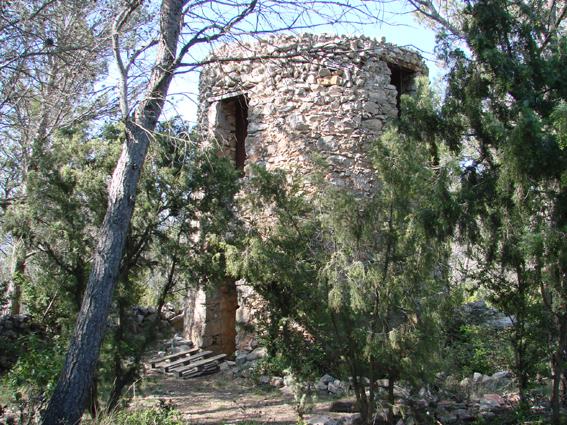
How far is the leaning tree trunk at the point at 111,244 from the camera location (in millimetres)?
5141

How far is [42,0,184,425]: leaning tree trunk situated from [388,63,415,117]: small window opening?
16.5 ft

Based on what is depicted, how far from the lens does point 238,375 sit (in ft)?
29.9

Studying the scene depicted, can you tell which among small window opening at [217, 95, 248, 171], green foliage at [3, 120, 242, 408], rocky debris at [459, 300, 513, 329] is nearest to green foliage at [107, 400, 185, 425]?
green foliage at [3, 120, 242, 408]

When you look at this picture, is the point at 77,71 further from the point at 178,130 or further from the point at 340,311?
the point at 340,311

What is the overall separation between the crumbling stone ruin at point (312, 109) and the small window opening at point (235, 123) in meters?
0.45

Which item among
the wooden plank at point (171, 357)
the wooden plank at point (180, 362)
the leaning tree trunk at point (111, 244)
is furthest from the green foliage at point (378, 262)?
the wooden plank at point (171, 357)

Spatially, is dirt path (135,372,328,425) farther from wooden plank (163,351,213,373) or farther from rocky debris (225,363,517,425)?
rocky debris (225,363,517,425)

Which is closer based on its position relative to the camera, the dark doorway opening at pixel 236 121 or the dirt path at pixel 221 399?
the dirt path at pixel 221 399

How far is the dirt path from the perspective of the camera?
7070 millimetres

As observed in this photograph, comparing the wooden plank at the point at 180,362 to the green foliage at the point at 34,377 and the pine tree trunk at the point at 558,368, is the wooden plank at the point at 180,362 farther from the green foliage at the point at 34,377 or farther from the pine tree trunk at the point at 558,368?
the pine tree trunk at the point at 558,368

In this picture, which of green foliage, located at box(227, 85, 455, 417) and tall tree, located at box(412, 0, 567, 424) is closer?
tall tree, located at box(412, 0, 567, 424)

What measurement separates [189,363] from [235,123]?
434 cm

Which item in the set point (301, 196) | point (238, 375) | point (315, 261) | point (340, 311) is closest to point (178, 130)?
point (301, 196)

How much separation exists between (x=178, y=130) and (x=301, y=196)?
1.63m
